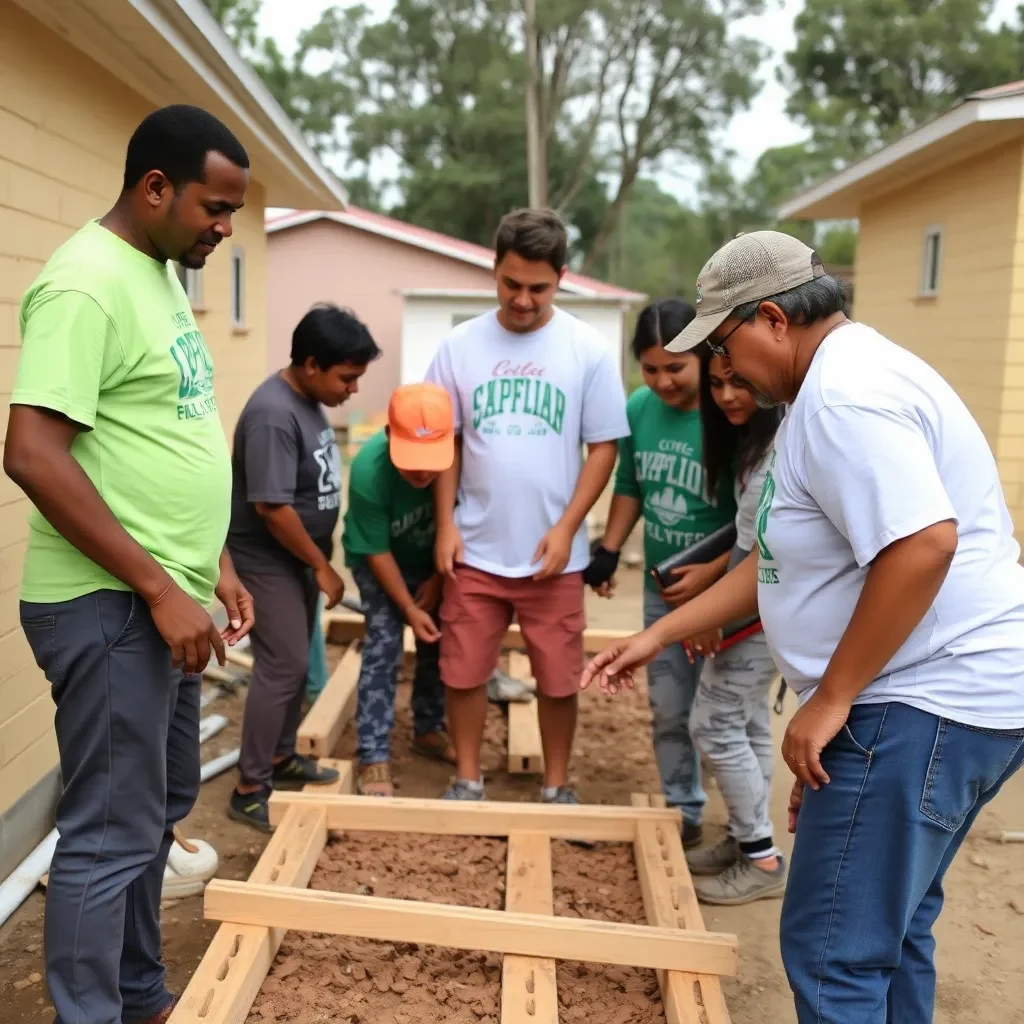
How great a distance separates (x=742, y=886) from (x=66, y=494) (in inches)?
103

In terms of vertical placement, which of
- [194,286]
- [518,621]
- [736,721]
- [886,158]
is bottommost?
[736,721]

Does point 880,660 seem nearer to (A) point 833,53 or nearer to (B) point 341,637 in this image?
(B) point 341,637

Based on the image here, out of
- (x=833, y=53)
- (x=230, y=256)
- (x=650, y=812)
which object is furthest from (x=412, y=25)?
(x=650, y=812)

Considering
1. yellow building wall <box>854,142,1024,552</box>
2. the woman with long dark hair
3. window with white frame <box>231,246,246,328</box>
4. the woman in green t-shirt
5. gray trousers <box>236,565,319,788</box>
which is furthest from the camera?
window with white frame <box>231,246,246,328</box>

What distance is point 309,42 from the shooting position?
3628 centimetres

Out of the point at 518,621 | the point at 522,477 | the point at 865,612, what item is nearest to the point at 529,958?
the point at 518,621

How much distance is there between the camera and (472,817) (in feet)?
11.5

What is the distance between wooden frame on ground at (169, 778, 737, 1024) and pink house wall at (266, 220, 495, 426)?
17949 mm

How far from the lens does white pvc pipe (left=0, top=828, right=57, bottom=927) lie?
3.25 metres

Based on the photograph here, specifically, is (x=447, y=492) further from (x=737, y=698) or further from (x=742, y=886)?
(x=742, y=886)

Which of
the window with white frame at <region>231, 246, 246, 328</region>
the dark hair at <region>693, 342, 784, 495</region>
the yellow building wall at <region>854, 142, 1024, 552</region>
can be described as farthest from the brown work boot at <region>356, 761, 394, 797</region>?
the yellow building wall at <region>854, 142, 1024, 552</region>

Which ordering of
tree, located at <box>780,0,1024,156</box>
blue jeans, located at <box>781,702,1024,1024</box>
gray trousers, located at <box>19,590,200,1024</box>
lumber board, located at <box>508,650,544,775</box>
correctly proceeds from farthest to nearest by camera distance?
tree, located at <box>780,0,1024,156</box>
lumber board, located at <box>508,650,544,775</box>
gray trousers, located at <box>19,590,200,1024</box>
blue jeans, located at <box>781,702,1024,1024</box>

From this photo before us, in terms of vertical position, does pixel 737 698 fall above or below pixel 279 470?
below

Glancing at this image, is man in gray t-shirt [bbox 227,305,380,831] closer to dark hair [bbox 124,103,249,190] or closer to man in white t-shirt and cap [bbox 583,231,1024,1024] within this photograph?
dark hair [bbox 124,103,249,190]
